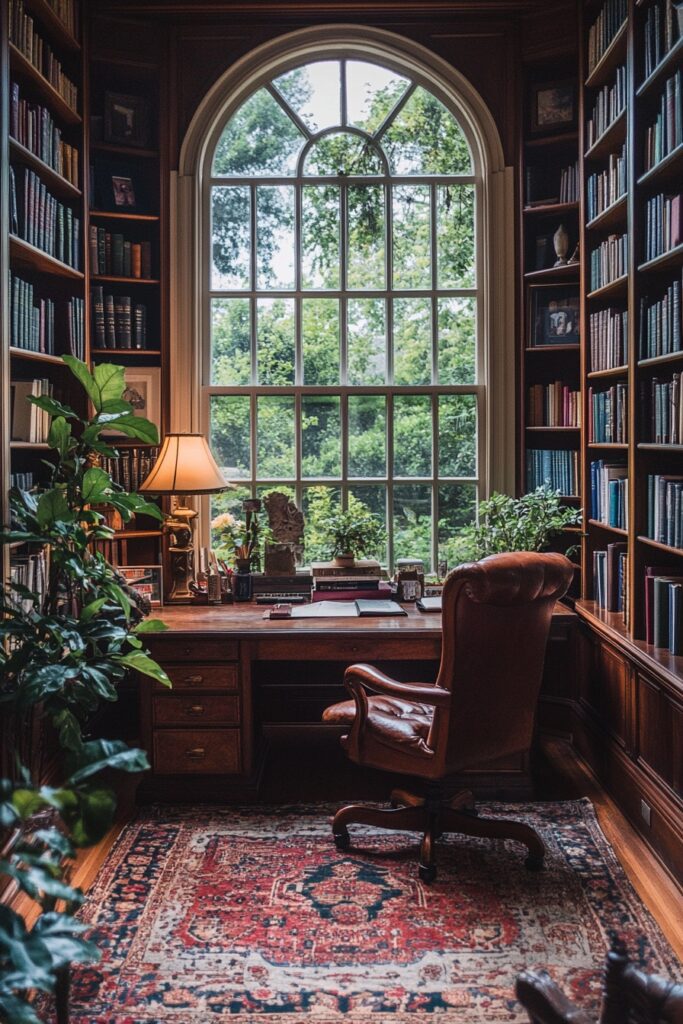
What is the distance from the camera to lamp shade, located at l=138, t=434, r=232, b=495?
4035 mm

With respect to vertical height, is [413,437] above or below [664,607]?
above

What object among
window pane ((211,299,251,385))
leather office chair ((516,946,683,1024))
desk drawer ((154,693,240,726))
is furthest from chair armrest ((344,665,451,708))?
window pane ((211,299,251,385))

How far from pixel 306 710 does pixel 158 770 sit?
1.00 meters

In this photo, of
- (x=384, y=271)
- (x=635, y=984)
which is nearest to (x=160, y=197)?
(x=384, y=271)

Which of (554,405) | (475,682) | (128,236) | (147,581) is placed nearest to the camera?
(475,682)

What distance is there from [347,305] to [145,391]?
109cm

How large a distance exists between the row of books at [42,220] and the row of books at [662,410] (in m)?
2.43

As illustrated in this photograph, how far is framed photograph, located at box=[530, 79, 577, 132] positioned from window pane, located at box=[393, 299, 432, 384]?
39.2 inches

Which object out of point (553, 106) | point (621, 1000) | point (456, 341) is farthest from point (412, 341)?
point (621, 1000)

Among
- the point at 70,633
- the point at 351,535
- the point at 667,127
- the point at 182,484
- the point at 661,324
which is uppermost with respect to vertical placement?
the point at 667,127

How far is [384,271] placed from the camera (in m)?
4.72

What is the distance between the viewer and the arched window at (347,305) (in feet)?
15.4

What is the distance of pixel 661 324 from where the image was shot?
3344 mm

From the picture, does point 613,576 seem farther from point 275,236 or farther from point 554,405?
point 275,236
